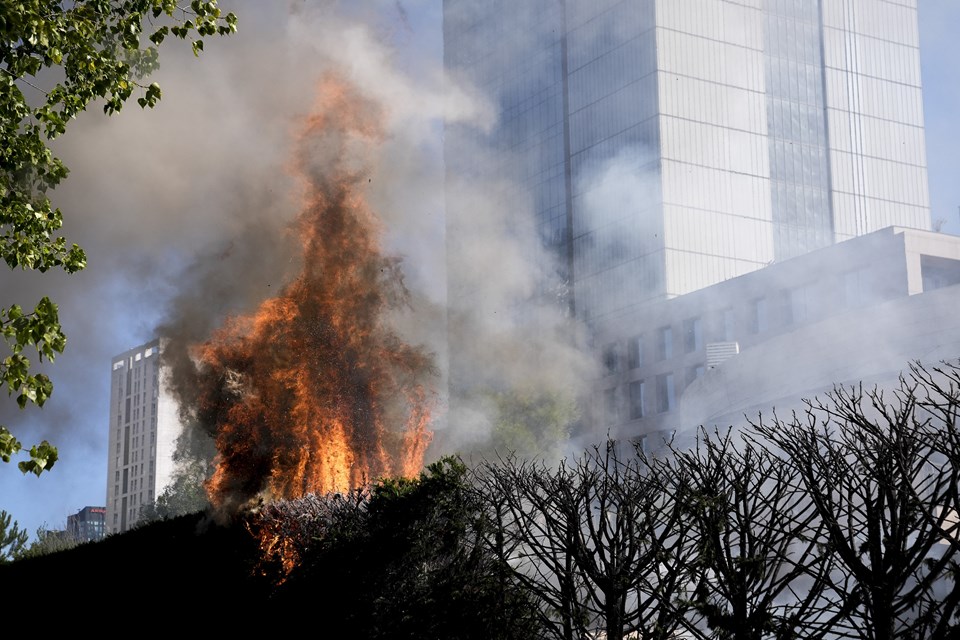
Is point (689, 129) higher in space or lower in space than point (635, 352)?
higher

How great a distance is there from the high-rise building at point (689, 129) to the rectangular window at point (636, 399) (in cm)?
710

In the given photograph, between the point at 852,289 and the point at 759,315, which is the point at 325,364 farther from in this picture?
the point at 759,315

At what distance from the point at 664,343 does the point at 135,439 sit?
105403 mm

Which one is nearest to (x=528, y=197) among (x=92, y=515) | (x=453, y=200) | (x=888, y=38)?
(x=453, y=200)

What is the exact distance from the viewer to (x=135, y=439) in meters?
159

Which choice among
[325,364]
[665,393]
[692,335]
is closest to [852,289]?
[692,335]

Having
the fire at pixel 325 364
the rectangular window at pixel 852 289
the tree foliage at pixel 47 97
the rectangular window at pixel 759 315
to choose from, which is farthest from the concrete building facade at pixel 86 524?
the tree foliage at pixel 47 97

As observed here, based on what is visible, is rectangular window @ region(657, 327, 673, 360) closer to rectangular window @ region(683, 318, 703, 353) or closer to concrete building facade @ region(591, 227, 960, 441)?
concrete building facade @ region(591, 227, 960, 441)

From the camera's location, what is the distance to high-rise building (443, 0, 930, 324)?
258 feet

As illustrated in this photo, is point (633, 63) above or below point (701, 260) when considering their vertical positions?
above

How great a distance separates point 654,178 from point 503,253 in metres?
10.9

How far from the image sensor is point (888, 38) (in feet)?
283

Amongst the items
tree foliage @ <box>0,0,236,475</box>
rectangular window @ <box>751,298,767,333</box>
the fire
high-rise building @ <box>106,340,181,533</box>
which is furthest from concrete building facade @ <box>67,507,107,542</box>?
tree foliage @ <box>0,0,236,475</box>

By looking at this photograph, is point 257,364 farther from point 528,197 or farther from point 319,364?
point 528,197
